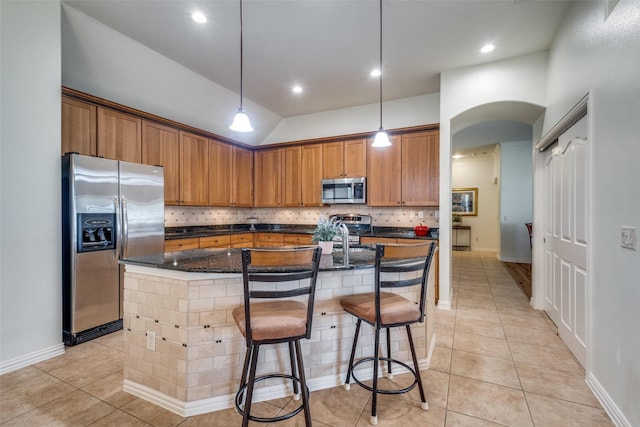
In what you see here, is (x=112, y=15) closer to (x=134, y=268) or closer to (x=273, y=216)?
(x=134, y=268)

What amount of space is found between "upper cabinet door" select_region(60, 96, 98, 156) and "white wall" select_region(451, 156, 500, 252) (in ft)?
29.8

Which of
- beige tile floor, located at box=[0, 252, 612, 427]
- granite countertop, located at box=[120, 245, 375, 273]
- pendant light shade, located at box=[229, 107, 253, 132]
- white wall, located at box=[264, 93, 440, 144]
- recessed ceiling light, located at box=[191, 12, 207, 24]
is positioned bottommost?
beige tile floor, located at box=[0, 252, 612, 427]

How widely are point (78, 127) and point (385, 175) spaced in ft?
12.7

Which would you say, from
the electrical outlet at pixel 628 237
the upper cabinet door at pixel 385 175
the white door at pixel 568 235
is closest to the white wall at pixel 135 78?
the upper cabinet door at pixel 385 175

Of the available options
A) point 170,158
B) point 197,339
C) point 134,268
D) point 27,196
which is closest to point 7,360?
point 27,196

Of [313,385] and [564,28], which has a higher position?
[564,28]

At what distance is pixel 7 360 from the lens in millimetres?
2258

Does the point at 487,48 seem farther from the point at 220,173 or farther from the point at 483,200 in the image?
the point at 483,200

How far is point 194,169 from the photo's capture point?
14.5ft

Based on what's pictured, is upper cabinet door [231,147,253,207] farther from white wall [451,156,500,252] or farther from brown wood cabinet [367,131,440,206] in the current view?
white wall [451,156,500,252]

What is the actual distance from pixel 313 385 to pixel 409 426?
0.65 meters

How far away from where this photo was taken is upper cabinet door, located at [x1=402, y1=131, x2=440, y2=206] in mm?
→ 4125

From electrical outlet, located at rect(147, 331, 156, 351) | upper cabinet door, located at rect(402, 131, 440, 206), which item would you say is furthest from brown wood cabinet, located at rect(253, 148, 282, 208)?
electrical outlet, located at rect(147, 331, 156, 351)

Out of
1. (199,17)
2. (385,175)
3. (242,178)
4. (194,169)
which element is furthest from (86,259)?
(385,175)
